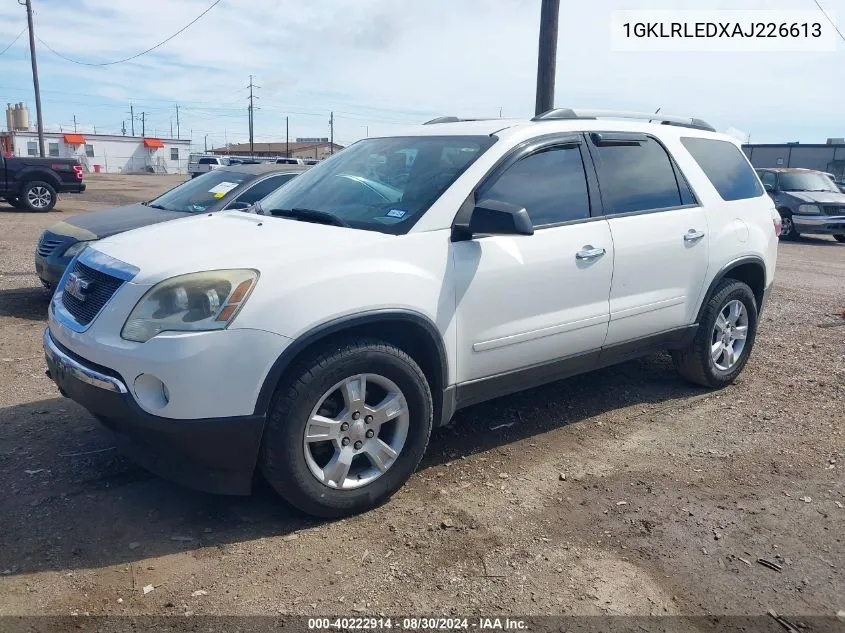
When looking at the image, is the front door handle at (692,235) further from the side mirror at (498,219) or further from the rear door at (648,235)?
the side mirror at (498,219)

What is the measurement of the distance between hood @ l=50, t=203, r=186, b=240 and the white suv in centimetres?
312

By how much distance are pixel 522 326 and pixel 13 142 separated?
69.0m

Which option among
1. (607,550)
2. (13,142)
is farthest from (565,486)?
(13,142)

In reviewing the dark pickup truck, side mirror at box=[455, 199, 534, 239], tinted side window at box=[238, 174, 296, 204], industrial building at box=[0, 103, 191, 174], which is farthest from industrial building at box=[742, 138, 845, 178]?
industrial building at box=[0, 103, 191, 174]

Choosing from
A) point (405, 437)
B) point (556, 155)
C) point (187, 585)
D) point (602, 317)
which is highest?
point (556, 155)

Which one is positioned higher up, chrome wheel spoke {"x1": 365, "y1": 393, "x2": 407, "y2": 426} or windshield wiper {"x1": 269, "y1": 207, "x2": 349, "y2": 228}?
windshield wiper {"x1": 269, "y1": 207, "x2": 349, "y2": 228}

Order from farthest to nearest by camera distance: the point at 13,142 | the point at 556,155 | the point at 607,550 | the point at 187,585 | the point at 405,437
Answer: the point at 13,142 < the point at 556,155 < the point at 405,437 < the point at 607,550 < the point at 187,585

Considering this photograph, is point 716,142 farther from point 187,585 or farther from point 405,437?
point 187,585

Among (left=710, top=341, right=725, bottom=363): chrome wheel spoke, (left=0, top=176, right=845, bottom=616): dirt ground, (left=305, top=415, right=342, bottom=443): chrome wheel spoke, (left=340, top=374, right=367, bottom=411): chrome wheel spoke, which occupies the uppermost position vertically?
(left=340, top=374, right=367, bottom=411): chrome wheel spoke

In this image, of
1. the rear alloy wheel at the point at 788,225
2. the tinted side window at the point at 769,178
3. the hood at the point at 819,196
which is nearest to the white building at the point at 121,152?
the tinted side window at the point at 769,178

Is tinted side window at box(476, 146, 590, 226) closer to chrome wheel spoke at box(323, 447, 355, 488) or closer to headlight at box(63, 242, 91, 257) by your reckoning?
Answer: chrome wheel spoke at box(323, 447, 355, 488)

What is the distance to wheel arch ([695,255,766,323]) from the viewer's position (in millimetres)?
5176

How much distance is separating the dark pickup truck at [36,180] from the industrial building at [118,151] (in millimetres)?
53706

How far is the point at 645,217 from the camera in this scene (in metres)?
4.64
